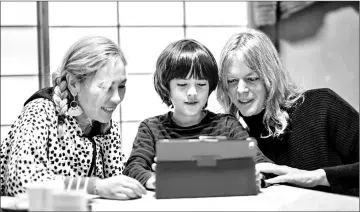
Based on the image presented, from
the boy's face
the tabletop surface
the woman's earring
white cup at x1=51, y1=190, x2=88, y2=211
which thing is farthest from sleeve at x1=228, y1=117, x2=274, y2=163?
white cup at x1=51, y1=190, x2=88, y2=211

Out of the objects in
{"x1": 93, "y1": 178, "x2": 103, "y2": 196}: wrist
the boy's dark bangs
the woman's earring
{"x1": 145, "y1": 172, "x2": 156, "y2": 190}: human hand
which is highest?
the boy's dark bangs

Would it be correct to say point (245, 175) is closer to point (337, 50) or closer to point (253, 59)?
point (253, 59)

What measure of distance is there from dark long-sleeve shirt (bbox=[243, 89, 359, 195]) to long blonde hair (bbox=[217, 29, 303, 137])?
0.04 metres

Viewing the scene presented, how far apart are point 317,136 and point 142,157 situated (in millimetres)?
627

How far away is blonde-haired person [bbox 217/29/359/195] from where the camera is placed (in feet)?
5.98

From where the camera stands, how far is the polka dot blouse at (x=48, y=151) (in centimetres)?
148

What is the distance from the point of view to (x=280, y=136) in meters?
1.93

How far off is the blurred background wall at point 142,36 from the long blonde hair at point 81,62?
239cm

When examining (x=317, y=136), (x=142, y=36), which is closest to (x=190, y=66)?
(x=317, y=136)

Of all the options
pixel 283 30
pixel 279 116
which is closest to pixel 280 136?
pixel 279 116

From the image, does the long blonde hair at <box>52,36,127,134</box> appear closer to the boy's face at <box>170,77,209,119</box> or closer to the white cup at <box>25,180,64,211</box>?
the boy's face at <box>170,77,209,119</box>

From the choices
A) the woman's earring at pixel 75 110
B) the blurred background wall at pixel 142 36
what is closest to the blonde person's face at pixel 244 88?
the woman's earring at pixel 75 110

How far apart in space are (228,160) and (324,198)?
24 centimetres

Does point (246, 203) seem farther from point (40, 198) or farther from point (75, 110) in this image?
point (75, 110)
